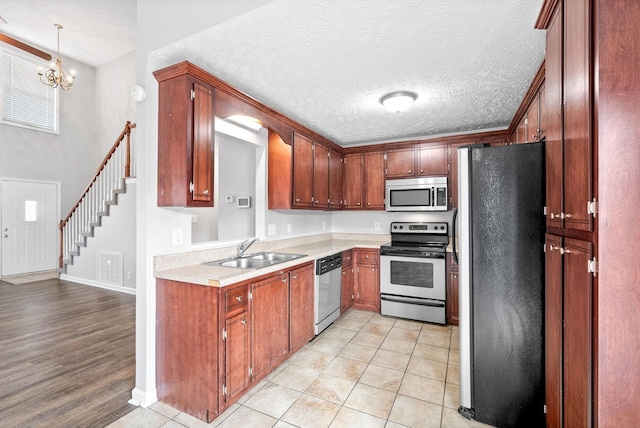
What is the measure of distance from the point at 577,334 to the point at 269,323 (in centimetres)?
195

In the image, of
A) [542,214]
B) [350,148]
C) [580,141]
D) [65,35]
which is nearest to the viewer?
[580,141]

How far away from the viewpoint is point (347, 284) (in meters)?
4.00

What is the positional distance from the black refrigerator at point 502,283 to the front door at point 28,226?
8.03 meters

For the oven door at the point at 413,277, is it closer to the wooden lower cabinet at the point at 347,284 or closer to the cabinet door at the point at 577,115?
the wooden lower cabinet at the point at 347,284

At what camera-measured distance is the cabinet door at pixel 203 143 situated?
2.11 metres

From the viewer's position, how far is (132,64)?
6.79m

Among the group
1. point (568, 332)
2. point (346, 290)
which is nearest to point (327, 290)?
point (346, 290)

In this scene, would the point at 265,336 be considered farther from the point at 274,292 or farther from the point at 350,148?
the point at 350,148

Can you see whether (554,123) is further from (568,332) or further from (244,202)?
(244,202)

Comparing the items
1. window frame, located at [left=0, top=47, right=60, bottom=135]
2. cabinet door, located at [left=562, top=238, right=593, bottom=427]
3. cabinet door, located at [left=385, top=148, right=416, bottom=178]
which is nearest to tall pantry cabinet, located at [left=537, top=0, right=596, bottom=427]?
cabinet door, located at [left=562, top=238, right=593, bottom=427]

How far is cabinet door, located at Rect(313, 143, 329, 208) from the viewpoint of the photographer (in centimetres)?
398

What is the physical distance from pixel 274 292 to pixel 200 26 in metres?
1.96

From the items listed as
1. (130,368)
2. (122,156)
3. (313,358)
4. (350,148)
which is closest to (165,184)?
(130,368)

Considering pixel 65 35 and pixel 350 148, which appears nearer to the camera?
pixel 350 148
